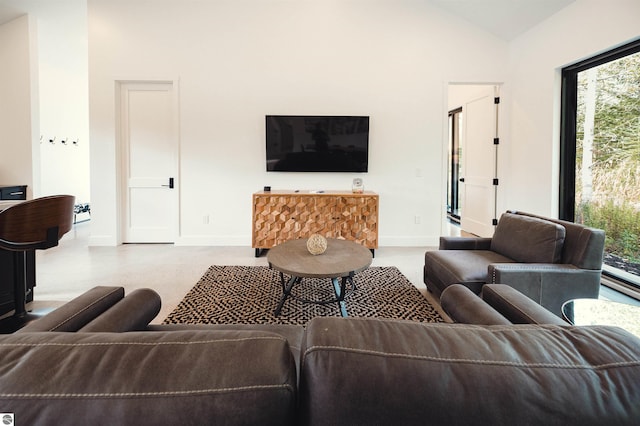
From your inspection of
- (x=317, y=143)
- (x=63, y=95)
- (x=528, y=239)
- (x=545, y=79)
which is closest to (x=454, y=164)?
(x=545, y=79)

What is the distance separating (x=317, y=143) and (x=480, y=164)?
8.70 ft

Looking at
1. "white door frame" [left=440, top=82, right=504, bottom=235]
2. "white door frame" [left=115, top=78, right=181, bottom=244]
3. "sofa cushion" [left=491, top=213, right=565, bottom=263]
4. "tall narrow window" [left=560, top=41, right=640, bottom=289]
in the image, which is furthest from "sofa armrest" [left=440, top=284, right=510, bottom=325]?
"white door frame" [left=115, top=78, right=181, bottom=244]

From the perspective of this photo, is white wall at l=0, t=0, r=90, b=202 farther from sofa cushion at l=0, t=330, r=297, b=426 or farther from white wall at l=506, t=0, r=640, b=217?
white wall at l=506, t=0, r=640, b=217

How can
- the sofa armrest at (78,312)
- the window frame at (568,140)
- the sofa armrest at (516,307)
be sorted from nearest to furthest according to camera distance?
the sofa armrest at (78,312) < the sofa armrest at (516,307) < the window frame at (568,140)

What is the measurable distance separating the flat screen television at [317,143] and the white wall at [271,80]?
14 centimetres

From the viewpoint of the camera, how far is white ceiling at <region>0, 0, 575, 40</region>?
413 centimetres

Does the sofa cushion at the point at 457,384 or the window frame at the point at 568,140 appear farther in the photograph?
the window frame at the point at 568,140

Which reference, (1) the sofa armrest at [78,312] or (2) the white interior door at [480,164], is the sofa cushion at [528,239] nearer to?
(2) the white interior door at [480,164]

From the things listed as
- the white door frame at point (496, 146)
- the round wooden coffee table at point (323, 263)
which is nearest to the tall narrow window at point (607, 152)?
the white door frame at point (496, 146)

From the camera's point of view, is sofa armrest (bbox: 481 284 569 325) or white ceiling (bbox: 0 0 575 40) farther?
white ceiling (bbox: 0 0 575 40)

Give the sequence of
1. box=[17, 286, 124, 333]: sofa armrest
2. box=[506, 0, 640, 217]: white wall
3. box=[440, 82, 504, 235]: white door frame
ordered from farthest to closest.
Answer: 1. box=[440, 82, 504, 235]: white door frame
2. box=[506, 0, 640, 217]: white wall
3. box=[17, 286, 124, 333]: sofa armrest

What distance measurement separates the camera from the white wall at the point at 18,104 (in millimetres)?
4895

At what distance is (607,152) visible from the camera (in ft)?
11.6

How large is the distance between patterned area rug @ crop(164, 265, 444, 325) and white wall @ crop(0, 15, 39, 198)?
11.7 ft
